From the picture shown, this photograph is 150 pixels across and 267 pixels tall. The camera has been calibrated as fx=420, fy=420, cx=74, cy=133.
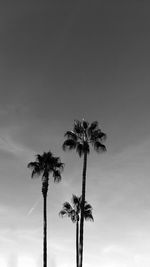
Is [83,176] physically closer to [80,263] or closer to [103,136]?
[103,136]

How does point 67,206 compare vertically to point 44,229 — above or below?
above

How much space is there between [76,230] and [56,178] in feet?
38.6

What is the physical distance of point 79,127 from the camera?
43625 mm

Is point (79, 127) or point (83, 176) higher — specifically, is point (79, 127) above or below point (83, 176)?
above

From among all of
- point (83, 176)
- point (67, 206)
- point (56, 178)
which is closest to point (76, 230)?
point (67, 206)

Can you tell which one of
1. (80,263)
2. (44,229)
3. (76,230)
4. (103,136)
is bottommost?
Answer: (80,263)

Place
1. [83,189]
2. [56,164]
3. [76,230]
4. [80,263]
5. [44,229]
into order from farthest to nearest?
[76,230] < [56,164] < [44,229] < [83,189] < [80,263]

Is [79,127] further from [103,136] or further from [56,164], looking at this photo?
[56,164]

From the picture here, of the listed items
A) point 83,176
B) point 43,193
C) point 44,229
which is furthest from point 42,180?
point 83,176

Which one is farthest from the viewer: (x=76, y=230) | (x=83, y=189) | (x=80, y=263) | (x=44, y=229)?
(x=76, y=230)

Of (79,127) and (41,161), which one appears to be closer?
(79,127)

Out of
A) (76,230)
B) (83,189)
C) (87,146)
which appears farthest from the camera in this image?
(76,230)

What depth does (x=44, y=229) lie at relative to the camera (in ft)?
151

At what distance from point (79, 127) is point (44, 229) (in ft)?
39.4
